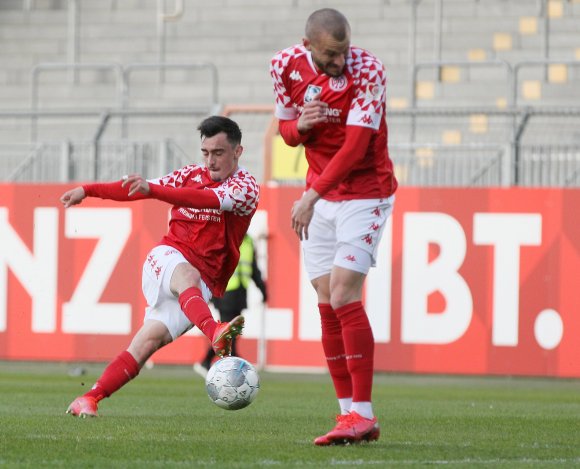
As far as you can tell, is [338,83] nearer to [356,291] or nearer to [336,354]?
[356,291]

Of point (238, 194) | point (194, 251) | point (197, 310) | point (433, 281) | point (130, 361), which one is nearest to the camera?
point (197, 310)

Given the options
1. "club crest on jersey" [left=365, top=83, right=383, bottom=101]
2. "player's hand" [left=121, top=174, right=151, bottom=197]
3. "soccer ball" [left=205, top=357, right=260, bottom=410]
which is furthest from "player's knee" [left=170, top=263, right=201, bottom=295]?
"club crest on jersey" [left=365, top=83, right=383, bottom=101]

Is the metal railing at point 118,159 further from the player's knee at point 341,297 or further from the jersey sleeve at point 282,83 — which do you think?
the player's knee at point 341,297

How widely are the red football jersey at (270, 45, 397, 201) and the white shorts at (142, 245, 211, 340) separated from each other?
1.25 m

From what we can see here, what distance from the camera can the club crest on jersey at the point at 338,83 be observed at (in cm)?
704

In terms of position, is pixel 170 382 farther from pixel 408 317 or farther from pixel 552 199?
pixel 552 199

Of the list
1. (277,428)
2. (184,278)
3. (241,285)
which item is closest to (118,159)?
(241,285)

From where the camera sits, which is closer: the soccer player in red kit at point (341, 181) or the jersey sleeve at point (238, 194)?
the soccer player in red kit at point (341, 181)

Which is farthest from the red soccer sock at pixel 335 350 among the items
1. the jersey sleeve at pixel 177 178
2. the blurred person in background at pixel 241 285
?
the blurred person in background at pixel 241 285

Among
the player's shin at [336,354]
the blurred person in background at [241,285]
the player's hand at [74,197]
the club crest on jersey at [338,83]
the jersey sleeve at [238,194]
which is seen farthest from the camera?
the blurred person in background at [241,285]

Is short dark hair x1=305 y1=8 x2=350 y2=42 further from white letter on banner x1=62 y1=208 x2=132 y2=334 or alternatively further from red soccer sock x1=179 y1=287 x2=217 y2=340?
white letter on banner x1=62 y1=208 x2=132 y2=334

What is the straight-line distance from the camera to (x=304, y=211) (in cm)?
683

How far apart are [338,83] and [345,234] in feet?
2.53

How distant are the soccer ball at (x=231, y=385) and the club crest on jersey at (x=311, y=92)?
152 centimetres
